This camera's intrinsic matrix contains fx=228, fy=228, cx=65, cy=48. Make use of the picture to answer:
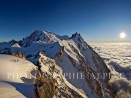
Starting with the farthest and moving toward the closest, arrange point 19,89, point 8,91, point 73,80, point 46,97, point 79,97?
point 73,80 < point 79,97 < point 46,97 < point 19,89 < point 8,91

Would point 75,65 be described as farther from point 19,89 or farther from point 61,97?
point 19,89

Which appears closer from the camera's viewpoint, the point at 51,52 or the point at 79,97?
the point at 79,97

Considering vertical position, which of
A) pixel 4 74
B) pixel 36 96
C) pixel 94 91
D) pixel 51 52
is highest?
pixel 51 52

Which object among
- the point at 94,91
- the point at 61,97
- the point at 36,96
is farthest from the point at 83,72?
the point at 36,96

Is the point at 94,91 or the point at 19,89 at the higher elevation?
the point at 19,89

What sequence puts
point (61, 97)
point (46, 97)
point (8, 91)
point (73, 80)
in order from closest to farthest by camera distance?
point (8, 91)
point (46, 97)
point (61, 97)
point (73, 80)

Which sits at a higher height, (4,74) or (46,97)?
(4,74)

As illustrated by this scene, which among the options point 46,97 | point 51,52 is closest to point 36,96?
point 46,97

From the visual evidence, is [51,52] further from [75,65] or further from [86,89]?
[86,89]

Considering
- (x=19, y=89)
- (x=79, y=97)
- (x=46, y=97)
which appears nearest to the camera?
(x=19, y=89)
